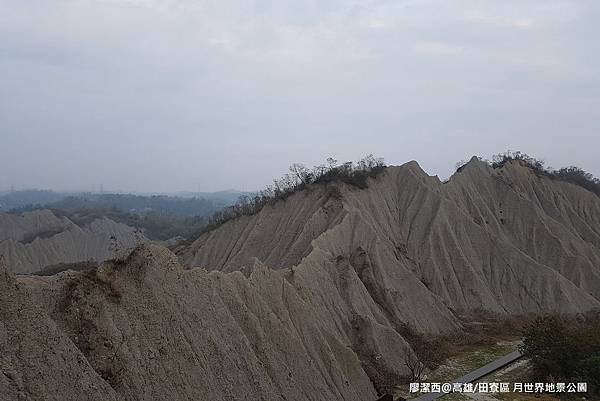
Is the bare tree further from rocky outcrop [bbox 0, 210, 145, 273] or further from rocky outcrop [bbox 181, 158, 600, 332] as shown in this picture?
rocky outcrop [bbox 0, 210, 145, 273]

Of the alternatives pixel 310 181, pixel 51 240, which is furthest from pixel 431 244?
pixel 51 240

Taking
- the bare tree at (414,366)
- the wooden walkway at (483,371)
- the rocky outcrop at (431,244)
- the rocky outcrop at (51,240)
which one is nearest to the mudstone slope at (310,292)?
the rocky outcrop at (431,244)

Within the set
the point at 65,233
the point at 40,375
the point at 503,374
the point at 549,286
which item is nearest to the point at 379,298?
the point at 503,374

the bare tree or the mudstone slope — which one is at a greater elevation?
the mudstone slope

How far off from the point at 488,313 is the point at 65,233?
71.9 metres

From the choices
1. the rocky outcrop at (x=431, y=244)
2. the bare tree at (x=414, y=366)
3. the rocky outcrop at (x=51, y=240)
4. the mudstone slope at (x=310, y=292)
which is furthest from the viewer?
the rocky outcrop at (x=51, y=240)

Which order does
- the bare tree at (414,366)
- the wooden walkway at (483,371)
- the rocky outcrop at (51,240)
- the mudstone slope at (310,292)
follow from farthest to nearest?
the rocky outcrop at (51,240), the bare tree at (414,366), the wooden walkway at (483,371), the mudstone slope at (310,292)

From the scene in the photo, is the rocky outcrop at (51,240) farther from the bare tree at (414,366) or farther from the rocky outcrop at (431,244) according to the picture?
the bare tree at (414,366)

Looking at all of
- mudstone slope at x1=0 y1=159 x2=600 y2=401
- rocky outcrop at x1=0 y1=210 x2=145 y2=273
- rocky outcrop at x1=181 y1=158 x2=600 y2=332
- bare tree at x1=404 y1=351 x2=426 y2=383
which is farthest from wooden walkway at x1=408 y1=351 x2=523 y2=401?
rocky outcrop at x1=0 y1=210 x2=145 y2=273

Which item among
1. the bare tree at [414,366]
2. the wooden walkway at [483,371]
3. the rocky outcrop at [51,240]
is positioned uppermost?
the rocky outcrop at [51,240]

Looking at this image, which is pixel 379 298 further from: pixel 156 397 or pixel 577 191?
pixel 577 191

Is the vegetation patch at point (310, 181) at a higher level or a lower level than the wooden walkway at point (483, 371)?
higher

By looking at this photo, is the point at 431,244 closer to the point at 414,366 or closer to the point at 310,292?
the point at 414,366

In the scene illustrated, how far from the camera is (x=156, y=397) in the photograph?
53.5 ft
